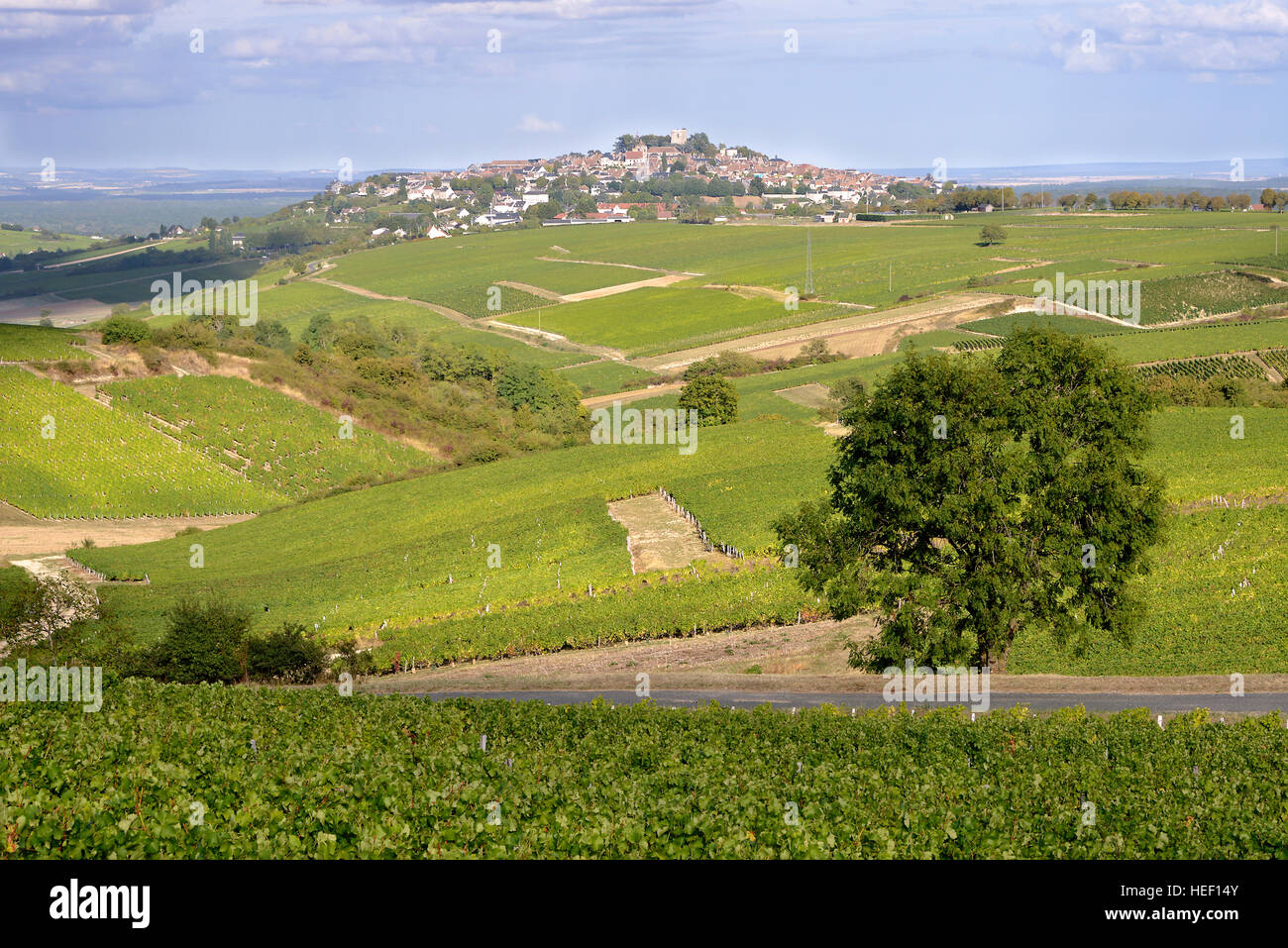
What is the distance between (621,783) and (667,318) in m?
124

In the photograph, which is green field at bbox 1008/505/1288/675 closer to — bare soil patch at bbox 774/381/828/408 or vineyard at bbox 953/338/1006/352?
bare soil patch at bbox 774/381/828/408

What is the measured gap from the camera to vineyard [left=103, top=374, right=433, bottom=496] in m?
82.3

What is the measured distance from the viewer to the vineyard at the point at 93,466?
2872 inches

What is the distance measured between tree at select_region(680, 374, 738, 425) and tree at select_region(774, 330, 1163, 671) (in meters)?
48.8

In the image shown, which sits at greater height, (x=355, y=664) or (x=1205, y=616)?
(x=1205, y=616)

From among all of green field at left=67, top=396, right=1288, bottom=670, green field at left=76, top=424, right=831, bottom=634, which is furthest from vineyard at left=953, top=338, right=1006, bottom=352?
green field at left=76, top=424, right=831, bottom=634

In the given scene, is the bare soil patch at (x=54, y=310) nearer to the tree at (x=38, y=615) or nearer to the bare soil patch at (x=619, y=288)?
the bare soil patch at (x=619, y=288)

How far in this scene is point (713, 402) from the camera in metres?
86.0

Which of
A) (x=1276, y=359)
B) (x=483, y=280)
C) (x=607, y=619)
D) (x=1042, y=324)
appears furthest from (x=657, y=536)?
(x=483, y=280)

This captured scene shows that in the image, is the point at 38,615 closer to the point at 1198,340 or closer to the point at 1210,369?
the point at 1210,369

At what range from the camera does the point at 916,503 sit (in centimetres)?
3472

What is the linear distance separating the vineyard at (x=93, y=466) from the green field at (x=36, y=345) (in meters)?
3.41

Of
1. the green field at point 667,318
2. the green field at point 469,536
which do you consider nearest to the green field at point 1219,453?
the green field at point 469,536
